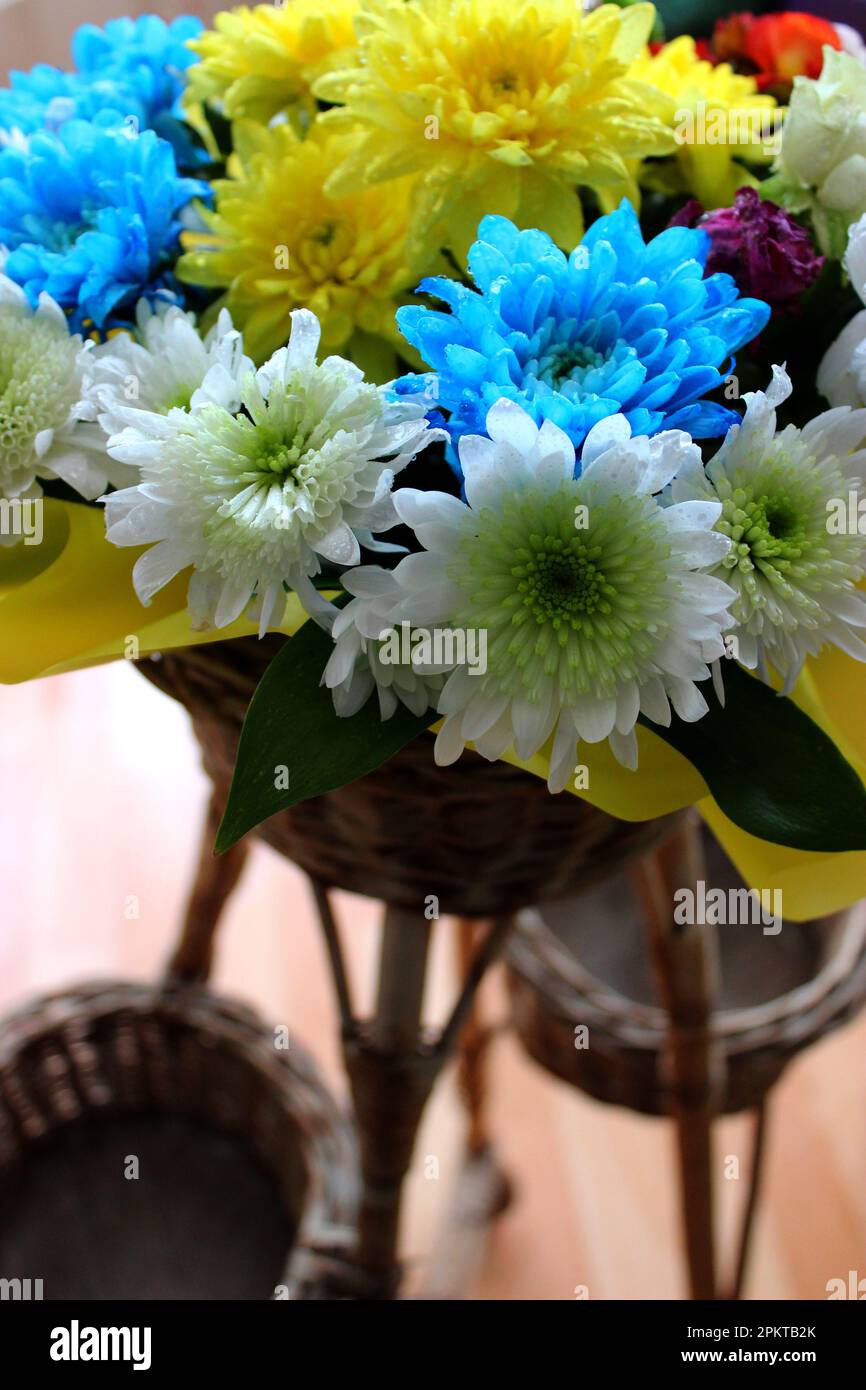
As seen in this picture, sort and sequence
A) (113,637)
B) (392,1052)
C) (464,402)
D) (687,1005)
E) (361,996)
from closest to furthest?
(464,402) → (113,637) → (392,1052) → (687,1005) → (361,996)

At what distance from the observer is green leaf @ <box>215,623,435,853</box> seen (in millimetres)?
360

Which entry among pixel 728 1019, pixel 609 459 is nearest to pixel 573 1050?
pixel 728 1019

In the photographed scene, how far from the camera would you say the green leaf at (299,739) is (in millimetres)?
360

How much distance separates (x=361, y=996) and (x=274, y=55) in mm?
986

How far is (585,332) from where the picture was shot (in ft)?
1.16

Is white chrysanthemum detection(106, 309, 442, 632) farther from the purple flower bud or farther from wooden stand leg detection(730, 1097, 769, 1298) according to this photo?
wooden stand leg detection(730, 1097, 769, 1298)

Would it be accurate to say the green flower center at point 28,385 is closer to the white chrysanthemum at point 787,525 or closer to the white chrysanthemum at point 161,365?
the white chrysanthemum at point 161,365

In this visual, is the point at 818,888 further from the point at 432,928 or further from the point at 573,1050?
the point at 573,1050

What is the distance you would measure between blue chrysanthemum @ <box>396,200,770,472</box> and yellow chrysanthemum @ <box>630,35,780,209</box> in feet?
0.33

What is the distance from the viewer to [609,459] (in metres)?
0.31

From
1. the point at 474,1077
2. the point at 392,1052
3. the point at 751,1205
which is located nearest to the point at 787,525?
the point at 392,1052

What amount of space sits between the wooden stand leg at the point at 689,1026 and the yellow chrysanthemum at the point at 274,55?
38cm

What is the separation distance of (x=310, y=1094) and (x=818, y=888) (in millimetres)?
513

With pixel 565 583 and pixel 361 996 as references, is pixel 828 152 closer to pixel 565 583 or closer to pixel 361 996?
pixel 565 583
